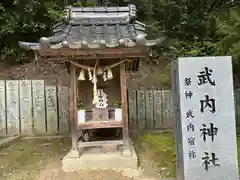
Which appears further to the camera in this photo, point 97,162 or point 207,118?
point 97,162


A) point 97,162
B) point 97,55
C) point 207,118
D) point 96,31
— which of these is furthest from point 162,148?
point 96,31

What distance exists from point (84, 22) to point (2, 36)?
5.35m

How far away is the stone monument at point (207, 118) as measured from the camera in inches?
165

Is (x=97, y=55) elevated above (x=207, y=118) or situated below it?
above

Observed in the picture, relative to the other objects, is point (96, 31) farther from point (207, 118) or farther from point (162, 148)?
point (207, 118)

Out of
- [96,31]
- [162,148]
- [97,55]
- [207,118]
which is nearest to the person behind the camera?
[207,118]

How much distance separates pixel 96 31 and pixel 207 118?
3.13 meters

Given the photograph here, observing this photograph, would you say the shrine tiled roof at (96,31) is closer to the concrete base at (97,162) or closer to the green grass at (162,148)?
the concrete base at (97,162)

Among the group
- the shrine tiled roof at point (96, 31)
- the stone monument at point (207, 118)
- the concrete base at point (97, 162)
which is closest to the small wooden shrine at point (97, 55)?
the shrine tiled roof at point (96, 31)

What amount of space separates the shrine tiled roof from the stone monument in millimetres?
1332

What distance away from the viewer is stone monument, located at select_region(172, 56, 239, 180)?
4199mm

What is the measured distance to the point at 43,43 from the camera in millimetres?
5176

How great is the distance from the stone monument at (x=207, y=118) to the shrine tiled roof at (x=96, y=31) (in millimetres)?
1332

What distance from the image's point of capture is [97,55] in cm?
568
